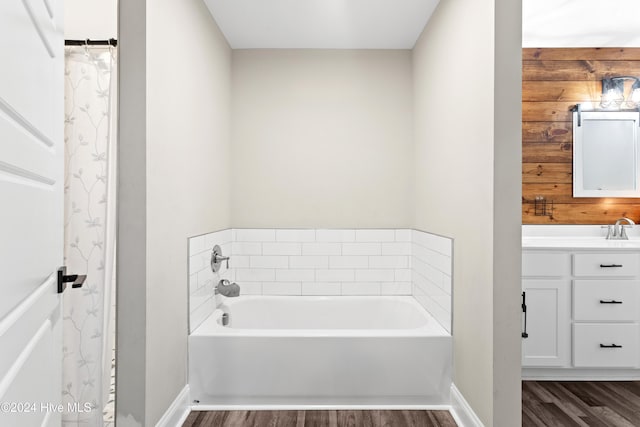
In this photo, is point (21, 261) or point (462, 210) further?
point (462, 210)

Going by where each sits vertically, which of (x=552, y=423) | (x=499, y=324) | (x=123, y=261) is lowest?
(x=552, y=423)

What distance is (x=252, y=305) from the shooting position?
350 cm

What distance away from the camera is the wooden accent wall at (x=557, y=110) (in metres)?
3.59

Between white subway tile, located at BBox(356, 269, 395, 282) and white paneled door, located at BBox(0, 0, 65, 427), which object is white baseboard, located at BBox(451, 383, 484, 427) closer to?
white subway tile, located at BBox(356, 269, 395, 282)

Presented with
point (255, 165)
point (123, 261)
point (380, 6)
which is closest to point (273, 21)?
point (380, 6)

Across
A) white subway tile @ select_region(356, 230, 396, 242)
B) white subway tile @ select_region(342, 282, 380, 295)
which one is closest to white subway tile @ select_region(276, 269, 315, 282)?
white subway tile @ select_region(342, 282, 380, 295)

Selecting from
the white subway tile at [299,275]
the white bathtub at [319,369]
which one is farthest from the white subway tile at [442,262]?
the white subway tile at [299,275]

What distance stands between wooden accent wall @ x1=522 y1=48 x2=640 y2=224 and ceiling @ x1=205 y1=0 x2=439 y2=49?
112 cm

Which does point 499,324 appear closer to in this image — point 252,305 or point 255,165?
point 252,305

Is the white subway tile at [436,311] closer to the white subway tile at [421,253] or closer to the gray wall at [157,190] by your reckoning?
the white subway tile at [421,253]

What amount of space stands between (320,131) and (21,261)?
289 cm

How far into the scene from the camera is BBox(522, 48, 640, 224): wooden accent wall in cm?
359

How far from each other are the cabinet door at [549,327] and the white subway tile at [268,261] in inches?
72.3

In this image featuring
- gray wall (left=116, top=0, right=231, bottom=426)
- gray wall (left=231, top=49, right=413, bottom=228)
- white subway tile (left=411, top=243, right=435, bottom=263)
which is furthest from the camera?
gray wall (left=231, top=49, right=413, bottom=228)
